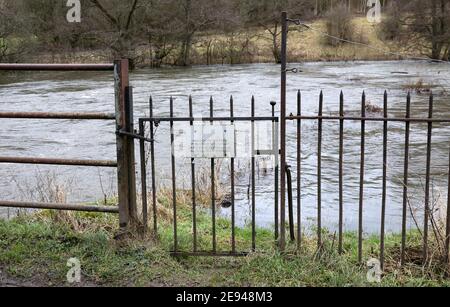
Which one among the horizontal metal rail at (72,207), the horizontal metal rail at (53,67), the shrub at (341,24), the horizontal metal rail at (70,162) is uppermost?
the shrub at (341,24)

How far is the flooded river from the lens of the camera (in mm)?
8250

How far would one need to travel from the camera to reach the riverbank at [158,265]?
158 inches

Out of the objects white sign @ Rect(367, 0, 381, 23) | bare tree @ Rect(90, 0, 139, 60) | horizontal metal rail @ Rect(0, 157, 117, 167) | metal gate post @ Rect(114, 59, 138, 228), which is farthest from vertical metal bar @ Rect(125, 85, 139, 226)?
white sign @ Rect(367, 0, 381, 23)

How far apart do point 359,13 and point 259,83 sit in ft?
88.3

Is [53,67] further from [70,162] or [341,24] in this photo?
[341,24]

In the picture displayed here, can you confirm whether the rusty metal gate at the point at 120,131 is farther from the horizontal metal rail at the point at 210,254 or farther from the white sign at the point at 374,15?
the white sign at the point at 374,15

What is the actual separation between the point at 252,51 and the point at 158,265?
35597mm

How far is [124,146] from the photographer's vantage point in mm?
4434

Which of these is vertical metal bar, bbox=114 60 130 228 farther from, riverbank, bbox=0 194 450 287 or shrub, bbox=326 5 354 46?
shrub, bbox=326 5 354 46

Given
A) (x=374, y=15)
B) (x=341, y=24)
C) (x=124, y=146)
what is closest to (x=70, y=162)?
(x=124, y=146)

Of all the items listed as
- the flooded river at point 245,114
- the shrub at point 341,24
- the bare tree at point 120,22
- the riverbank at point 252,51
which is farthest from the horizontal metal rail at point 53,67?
the shrub at point 341,24

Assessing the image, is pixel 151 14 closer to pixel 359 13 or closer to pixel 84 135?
pixel 359 13

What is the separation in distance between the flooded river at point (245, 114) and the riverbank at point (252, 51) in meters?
3.71
